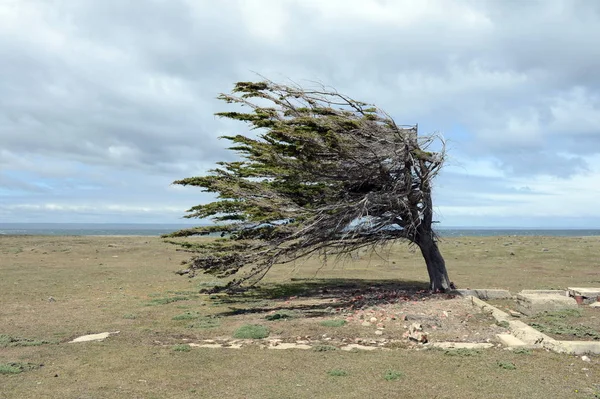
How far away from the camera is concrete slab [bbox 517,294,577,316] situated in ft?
49.9

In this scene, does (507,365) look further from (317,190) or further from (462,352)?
(317,190)

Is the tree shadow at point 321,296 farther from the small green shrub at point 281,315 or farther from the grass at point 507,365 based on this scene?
the grass at point 507,365

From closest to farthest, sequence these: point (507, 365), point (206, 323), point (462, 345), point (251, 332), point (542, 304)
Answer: point (507, 365) → point (462, 345) → point (251, 332) → point (206, 323) → point (542, 304)

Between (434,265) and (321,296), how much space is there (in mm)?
4741

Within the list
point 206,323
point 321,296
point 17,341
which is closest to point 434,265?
point 321,296

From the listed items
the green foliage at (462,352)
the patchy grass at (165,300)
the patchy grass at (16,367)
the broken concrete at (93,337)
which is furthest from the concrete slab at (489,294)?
the patchy grass at (16,367)

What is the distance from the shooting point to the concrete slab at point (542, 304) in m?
15.2

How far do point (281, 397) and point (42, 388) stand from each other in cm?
435

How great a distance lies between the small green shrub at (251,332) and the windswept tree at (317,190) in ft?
13.4

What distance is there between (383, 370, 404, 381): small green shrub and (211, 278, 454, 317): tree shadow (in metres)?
5.94

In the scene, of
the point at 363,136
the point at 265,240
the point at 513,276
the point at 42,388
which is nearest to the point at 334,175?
the point at 363,136

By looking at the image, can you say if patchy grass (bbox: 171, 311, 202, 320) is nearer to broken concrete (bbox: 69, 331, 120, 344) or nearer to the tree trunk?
broken concrete (bbox: 69, 331, 120, 344)

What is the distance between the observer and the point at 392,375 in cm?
877

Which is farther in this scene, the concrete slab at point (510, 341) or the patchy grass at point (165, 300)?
the patchy grass at point (165, 300)
